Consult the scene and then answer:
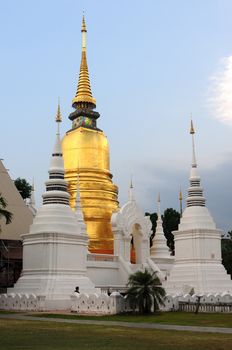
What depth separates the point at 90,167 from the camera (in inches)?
1773

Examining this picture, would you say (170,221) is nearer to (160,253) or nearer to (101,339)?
(160,253)

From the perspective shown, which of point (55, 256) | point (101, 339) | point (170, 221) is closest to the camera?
point (101, 339)

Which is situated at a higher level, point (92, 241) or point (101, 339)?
point (92, 241)

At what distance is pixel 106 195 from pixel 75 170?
3.26m

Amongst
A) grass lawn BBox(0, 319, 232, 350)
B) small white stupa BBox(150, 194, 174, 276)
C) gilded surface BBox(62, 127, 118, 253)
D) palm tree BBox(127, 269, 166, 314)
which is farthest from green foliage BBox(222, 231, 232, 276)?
grass lawn BBox(0, 319, 232, 350)

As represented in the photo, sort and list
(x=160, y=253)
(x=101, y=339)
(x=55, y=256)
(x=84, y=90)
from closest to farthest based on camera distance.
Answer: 1. (x=101, y=339)
2. (x=55, y=256)
3. (x=160, y=253)
4. (x=84, y=90)

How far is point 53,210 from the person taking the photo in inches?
1318

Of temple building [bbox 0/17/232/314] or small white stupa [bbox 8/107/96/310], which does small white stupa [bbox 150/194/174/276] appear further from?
small white stupa [bbox 8/107/96/310]

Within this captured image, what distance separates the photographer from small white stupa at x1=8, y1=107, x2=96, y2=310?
3059 centimetres

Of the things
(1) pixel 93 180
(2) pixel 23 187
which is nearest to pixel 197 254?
(1) pixel 93 180

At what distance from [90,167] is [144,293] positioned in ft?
67.4

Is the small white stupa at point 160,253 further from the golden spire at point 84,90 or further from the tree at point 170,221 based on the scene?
the tree at point 170,221

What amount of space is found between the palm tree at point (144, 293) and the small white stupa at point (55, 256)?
16.4 ft

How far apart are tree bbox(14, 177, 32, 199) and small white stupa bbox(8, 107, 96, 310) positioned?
2325 centimetres
